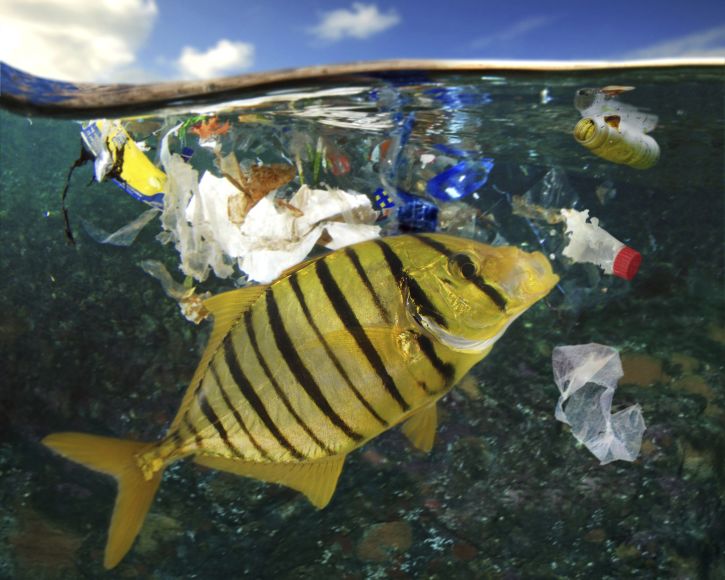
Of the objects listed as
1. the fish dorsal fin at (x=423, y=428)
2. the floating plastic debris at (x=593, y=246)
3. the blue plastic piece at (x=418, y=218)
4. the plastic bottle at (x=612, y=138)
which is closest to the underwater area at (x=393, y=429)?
the blue plastic piece at (x=418, y=218)

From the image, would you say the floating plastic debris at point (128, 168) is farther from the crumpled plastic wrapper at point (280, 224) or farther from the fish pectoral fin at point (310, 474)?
the fish pectoral fin at point (310, 474)

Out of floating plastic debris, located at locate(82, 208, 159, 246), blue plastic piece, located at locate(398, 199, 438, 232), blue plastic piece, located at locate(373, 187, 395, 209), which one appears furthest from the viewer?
floating plastic debris, located at locate(82, 208, 159, 246)

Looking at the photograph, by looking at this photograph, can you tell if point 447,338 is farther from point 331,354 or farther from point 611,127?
point 611,127

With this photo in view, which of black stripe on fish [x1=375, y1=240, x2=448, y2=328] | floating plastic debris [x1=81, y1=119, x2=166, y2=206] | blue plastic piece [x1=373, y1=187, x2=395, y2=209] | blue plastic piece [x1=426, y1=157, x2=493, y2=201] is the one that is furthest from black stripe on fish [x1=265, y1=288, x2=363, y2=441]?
blue plastic piece [x1=426, y1=157, x2=493, y2=201]

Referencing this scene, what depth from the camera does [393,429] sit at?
15.1ft

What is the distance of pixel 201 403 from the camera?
2.04m

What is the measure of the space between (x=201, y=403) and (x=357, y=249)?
2.75 feet

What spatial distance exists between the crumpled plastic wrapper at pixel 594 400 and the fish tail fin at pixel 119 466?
2975 mm

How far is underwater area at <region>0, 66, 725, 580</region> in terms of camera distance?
4.22 metres

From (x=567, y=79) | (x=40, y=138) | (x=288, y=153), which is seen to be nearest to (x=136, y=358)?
(x=288, y=153)

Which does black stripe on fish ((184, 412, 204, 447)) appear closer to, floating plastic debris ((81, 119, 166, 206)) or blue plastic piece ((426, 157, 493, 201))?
floating plastic debris ((81, 119, 166, 206))

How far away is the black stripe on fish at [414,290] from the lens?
5.92 feet

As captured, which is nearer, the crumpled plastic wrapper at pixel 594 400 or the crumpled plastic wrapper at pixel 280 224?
the crumpled plastic wrapper at pixel 280 224

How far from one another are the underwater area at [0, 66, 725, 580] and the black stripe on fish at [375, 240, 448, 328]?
4.90ft
